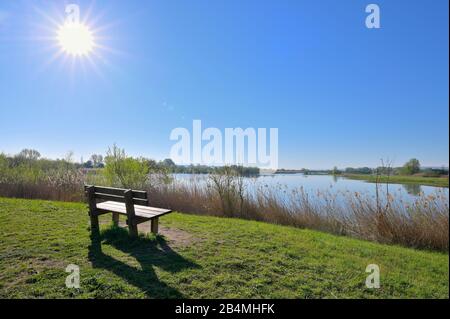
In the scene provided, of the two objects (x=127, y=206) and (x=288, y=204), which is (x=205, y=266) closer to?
(x=127, y=206)

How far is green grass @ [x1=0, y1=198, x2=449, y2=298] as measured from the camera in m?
2.59

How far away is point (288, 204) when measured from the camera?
725 cm

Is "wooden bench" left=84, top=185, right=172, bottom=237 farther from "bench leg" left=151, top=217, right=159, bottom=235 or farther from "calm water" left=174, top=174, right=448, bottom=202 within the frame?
"calm water" left=174, top=174, right=448, bottom=202

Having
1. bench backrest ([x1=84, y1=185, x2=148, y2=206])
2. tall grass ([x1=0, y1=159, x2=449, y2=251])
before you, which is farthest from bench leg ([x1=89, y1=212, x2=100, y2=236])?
tall grass ([x1=0, y1=159, x2=449, y2=251])

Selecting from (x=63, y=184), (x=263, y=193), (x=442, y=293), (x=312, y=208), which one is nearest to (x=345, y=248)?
(x=442, y=293)

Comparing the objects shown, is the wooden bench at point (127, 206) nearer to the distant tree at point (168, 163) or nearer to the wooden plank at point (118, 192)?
the wooden plank at point (118, 192)

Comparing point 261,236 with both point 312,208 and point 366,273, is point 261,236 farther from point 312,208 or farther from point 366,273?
point 312,208

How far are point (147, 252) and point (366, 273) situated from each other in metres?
3.33

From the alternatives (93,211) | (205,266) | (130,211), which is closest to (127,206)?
(130,211)

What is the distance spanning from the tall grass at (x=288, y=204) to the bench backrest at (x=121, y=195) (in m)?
4.31

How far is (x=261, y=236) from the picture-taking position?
488 cm

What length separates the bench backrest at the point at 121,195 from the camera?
390cm

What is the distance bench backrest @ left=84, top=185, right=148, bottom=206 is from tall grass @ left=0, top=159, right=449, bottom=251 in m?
4.31

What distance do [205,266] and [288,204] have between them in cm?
467
